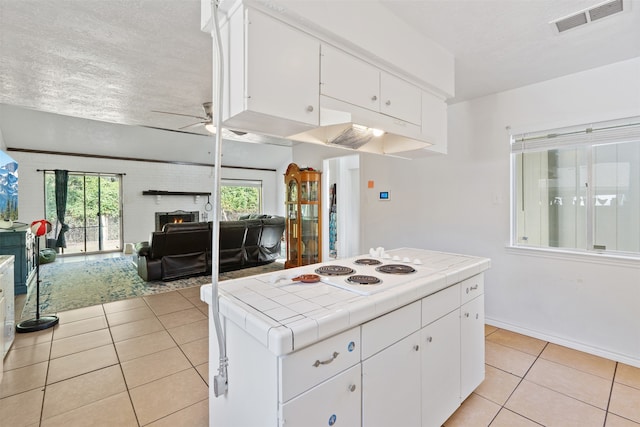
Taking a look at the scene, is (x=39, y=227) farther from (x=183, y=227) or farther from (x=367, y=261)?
(x=367, y=261)

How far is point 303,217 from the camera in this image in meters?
5.50

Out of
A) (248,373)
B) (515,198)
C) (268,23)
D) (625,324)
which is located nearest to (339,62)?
(268,23)

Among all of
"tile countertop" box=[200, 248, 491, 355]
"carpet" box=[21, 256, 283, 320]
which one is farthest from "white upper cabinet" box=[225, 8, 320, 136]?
"carpet" box=[21, 256, 283, 320]

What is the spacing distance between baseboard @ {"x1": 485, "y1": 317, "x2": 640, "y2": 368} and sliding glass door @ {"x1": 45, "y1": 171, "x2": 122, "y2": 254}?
864 cm

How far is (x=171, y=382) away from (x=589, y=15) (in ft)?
12.3

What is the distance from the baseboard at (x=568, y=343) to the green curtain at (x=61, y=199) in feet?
29.4

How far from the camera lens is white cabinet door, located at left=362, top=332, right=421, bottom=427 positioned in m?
1.28

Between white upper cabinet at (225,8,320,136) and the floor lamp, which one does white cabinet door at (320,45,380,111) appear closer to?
white upper cabinet at (225,8,320,136)

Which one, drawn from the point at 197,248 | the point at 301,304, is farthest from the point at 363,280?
the point at 197,248

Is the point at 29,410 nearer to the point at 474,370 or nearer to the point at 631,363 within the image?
the point at 474,370

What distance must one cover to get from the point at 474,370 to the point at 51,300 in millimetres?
4995

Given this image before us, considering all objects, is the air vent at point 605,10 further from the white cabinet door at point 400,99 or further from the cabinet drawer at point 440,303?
the cabinet drawer at point 440,303

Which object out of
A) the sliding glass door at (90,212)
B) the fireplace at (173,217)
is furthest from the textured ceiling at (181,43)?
the fireplace at (173,217)

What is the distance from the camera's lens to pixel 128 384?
2158 millimetres
